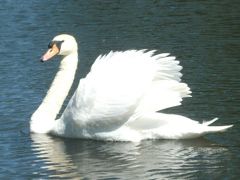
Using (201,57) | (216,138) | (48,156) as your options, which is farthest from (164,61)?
(201,57)

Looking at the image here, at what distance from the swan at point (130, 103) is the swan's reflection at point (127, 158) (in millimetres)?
176

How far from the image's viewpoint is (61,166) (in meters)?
11.8

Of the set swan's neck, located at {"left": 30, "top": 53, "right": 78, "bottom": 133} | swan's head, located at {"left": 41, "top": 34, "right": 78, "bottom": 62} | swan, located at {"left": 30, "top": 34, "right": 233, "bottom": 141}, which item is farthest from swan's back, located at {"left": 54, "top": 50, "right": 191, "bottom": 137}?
swan's head, located at {"left": 41, "top": 34, "right": 78, "bottom": 62}

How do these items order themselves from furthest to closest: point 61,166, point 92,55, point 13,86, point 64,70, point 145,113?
point 92,55 < point 13,86 < point 64,70 < point 145,113 < point 61,166

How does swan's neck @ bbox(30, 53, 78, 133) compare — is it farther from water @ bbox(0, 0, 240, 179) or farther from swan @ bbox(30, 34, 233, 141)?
swan @ bbox(30, 34, 233, 141)

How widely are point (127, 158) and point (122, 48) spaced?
329 inches

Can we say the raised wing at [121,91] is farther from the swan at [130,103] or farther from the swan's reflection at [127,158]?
the swan's reflection at [127,158]

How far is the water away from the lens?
11.6m

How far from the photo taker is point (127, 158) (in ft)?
39.3

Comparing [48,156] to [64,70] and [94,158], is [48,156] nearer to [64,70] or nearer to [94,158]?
[94,158]

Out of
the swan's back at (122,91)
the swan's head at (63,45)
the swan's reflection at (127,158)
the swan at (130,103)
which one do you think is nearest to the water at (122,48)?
the swan's reflection at (127,158)

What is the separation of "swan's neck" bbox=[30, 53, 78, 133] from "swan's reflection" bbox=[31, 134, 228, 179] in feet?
1.89

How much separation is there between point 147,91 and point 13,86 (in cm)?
430

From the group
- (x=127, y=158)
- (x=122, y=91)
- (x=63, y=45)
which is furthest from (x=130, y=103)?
(x=63, y=45)
